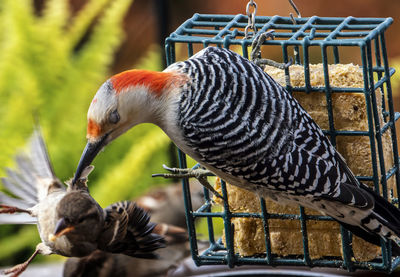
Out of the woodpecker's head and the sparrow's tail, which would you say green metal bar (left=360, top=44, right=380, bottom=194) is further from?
the sparrow's tail

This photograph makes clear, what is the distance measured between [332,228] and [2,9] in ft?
15.7

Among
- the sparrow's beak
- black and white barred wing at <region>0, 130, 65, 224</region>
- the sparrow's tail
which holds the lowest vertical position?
the sparrow's tail

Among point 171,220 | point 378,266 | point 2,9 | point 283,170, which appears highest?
point 2,9

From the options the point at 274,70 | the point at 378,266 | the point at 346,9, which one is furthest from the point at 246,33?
the point at 346,9

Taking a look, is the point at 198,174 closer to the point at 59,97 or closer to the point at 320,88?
the point at 320,88

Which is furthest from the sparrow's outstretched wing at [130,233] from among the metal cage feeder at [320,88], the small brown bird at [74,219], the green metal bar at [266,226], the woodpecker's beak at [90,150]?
the woodpecker's beak at [90,150]

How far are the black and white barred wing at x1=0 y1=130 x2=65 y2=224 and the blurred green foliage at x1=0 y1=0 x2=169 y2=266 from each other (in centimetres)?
168

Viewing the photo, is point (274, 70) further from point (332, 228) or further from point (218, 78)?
point (332, 228)

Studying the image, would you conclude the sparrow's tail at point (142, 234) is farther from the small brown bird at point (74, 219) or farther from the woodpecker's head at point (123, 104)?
the woodpecker's head at point (123, 104)

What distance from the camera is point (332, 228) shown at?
11.4 ft

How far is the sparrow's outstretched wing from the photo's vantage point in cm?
402

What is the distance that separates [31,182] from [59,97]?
249 cm

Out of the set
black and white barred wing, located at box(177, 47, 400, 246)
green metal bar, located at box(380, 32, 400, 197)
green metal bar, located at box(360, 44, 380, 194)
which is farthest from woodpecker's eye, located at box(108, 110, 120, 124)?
green metal bar, located at box(380, 32, 400, 197)

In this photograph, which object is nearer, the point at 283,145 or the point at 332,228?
the point at 283,145
